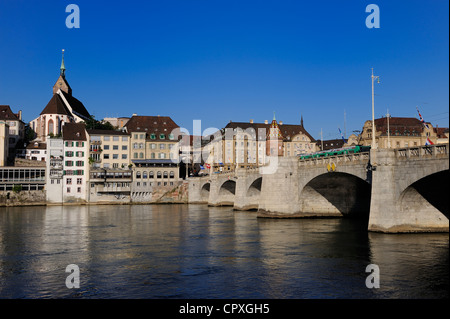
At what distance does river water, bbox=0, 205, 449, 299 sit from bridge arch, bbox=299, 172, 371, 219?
883cm

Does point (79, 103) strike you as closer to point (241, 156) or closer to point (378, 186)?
point (241, 156)

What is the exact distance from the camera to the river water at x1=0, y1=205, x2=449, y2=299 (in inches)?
953

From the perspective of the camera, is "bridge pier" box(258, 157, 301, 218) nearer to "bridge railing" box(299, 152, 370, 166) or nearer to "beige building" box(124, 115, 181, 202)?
"bridge railing" box(299, 152, 370, 166)

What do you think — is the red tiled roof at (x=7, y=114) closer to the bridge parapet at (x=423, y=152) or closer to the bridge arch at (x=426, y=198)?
the bridge parapet at (x=423, y=152)

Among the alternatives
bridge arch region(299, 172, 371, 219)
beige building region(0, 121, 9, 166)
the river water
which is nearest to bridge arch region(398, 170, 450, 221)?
the river water

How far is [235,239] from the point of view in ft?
147

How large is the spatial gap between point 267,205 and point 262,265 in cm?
3141

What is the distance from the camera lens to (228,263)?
106ft

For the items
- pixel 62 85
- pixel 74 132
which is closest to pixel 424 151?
pixel 74 132

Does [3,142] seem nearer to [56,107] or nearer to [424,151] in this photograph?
[56,107]

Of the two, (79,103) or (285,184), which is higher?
(79,103)

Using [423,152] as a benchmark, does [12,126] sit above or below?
above

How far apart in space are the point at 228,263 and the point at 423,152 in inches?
714
